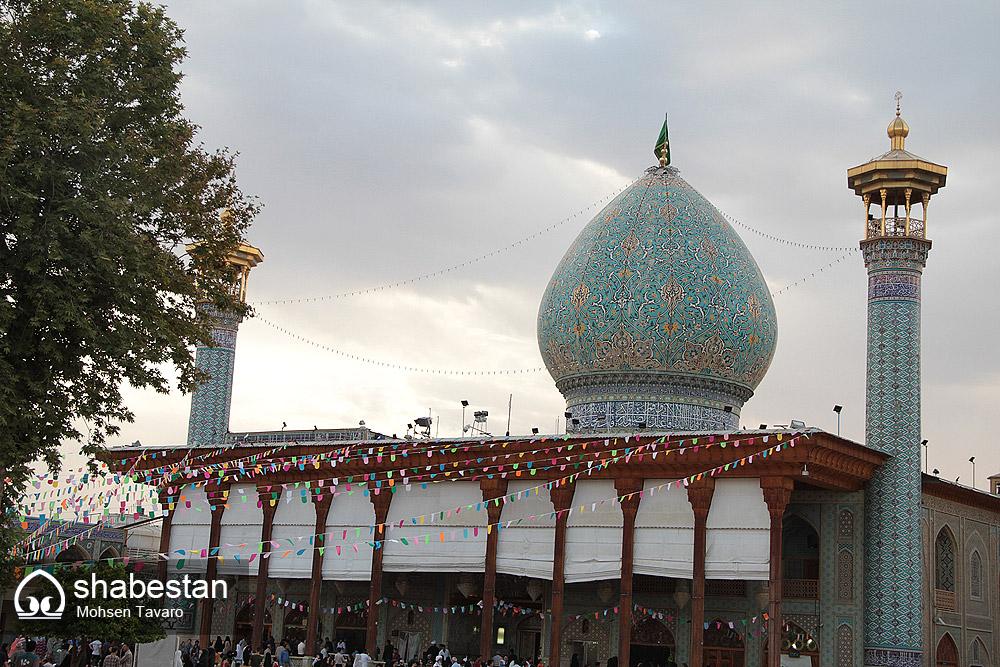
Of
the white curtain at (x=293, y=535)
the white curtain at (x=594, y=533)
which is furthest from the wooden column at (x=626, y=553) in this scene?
the white curtain at (x=293, y=535)

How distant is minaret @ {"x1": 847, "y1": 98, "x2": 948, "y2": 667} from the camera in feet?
68.2

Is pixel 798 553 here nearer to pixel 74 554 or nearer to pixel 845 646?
pixel 845 646

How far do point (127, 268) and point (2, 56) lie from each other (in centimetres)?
280

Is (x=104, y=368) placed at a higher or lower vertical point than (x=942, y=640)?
higher

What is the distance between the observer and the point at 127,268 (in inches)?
545

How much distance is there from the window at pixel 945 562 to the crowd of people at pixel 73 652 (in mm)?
14785

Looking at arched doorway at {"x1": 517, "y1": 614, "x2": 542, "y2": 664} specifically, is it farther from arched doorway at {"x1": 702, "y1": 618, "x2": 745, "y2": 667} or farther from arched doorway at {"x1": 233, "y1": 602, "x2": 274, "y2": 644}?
arched doorway at {"x1": 233, "y1": 602, "x2": 274, "y2": 644}

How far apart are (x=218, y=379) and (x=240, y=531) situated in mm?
5911

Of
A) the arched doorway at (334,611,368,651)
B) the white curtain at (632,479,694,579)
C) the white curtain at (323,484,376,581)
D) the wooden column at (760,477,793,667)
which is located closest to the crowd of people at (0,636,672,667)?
the arched doorway at (334,611,368,651)

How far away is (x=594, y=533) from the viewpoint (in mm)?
21594

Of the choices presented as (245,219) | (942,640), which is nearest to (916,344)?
(942,640)

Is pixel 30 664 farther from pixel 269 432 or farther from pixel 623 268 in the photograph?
pixel 623 268

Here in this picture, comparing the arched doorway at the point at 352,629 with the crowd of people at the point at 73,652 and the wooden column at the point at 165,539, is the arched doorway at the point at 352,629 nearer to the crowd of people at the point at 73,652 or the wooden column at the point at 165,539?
the wooden column at the point at 165,539

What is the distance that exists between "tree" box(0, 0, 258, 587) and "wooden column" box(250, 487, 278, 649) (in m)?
9.59
